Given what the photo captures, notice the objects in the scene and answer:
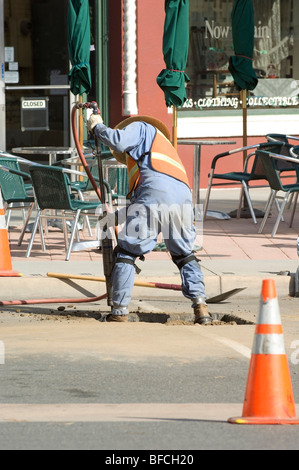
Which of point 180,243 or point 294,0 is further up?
point 294,0

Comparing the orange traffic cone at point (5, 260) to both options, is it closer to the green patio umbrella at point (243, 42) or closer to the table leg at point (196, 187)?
the table leg at point (196, 187)

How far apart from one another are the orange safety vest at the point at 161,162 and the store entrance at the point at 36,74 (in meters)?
8.21

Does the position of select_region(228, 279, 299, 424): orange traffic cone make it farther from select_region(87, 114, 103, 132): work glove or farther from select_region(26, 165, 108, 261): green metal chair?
select_region(26, 165, 108, 261): green metal chair

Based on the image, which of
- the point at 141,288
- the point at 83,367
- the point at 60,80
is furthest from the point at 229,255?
the point at 60,80

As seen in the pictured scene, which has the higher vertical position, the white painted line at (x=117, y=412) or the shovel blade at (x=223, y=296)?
the white painted line at (x=117, y=412)

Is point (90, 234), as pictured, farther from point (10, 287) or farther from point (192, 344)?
point (192, 344)

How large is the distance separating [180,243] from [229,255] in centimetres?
313

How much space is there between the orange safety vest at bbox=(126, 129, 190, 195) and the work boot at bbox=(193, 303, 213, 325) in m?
1.01

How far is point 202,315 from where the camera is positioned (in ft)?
27.6

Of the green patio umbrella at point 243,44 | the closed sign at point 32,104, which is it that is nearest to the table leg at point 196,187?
the green patio umbrella at point 243,44

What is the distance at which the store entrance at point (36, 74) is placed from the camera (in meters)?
16.3

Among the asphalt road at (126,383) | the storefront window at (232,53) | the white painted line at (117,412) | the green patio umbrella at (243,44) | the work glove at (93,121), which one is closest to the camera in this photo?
the asphalt road at (126,383)

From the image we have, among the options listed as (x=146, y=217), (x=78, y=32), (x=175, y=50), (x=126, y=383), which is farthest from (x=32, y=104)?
(x=126, y=383)

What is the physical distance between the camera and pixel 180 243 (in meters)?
8.37
